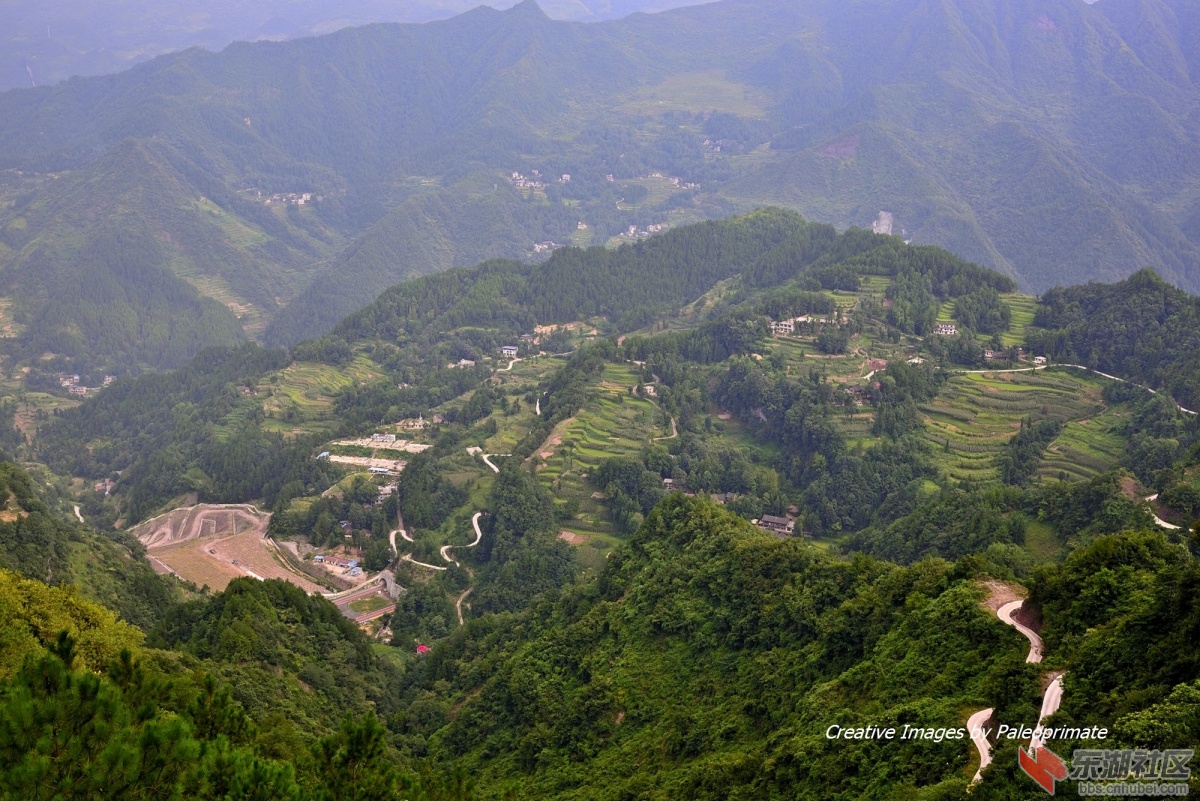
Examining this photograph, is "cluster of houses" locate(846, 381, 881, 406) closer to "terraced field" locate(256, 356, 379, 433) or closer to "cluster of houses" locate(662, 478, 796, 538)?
"cluster of houses" locate(662, 478, 796, 538)

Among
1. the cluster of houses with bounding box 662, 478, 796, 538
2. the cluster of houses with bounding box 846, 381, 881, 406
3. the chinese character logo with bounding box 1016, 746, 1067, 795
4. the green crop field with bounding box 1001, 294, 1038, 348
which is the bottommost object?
the cluster of houses with bounding box 662, 478, 796, 538

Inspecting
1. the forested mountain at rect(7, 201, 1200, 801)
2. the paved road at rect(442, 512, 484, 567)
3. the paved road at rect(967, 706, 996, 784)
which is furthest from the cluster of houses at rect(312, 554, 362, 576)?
the paved road at rect(967, 706, 996, 784)

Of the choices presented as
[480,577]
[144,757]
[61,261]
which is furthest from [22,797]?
[61,261]

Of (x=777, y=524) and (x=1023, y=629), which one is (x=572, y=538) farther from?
(x=1023, y=629)

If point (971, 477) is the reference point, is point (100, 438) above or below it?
below

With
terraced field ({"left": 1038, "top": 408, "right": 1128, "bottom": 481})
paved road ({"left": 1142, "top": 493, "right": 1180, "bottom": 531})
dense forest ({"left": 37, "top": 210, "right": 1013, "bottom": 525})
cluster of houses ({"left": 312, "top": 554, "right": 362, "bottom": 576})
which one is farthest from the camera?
dense forest ({"left": 37, "top": 210, "right": 1013, "bottom": 525})

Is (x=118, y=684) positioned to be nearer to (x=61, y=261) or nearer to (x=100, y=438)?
(x=100, y=438)

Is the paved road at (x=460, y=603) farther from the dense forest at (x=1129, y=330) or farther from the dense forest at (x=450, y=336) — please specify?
the dense forest at (x=1129, y=330)
